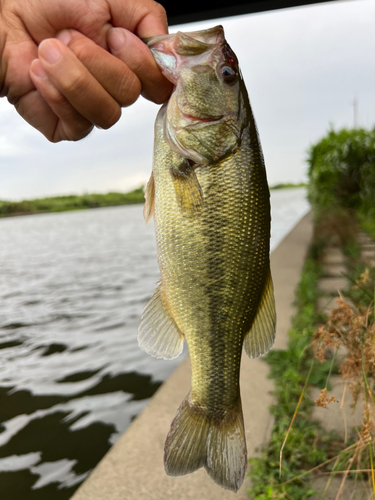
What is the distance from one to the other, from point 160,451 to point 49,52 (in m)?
2.68

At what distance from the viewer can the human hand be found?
115 centimetres

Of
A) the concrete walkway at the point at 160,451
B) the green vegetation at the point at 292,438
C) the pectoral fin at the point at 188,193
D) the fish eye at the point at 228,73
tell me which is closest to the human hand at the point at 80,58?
the fish eye at the point at 228,73

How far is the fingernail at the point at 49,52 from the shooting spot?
3.60 ft

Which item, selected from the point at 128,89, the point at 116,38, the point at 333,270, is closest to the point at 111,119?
the point at 128,89

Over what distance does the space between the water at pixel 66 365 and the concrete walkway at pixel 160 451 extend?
61cm

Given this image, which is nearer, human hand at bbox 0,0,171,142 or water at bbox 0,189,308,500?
human hand at bbox 0,0,171,142

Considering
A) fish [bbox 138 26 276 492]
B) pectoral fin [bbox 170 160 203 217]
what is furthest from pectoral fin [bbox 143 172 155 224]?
pectoral fin [bbox 170 160 203 217]

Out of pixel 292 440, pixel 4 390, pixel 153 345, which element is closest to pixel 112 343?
pixel 4 390

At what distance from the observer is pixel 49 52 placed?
3.59 feet

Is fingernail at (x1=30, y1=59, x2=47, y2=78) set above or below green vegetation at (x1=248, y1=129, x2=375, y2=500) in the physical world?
above

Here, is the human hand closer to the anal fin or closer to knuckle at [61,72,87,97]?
knuckle at [61,72,87,97]

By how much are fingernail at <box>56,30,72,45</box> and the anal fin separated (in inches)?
30.5

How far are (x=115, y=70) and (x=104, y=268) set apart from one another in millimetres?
→ 9919

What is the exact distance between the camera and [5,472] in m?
3.46
